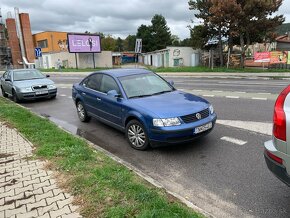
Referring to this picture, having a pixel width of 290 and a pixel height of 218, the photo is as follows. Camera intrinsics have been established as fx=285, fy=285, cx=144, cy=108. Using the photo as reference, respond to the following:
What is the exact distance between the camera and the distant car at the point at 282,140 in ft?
9.43

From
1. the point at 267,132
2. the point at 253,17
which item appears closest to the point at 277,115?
the point at 267,132

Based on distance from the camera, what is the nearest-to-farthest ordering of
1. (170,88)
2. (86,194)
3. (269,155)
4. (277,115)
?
(277,115) → (269,155) → (86,194) → (170,88)

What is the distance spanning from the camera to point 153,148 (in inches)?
227

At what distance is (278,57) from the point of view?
91.9 feet

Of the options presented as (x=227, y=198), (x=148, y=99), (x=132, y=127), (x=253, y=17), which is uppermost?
(x=253, y=17)

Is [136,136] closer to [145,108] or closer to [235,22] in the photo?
[145,108]

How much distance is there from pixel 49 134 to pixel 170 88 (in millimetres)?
2961

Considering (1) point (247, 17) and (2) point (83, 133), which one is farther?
(1) point (247, 17)

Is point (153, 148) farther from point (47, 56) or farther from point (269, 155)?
point (47, 56)

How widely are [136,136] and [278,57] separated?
2659cm

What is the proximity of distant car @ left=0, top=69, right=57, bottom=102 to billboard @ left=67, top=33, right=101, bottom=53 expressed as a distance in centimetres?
3115

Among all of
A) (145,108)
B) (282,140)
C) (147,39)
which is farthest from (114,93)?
(147,39)

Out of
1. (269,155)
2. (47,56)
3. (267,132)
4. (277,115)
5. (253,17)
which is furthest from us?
(47,56)

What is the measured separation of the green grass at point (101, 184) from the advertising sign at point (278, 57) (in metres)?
26.9
